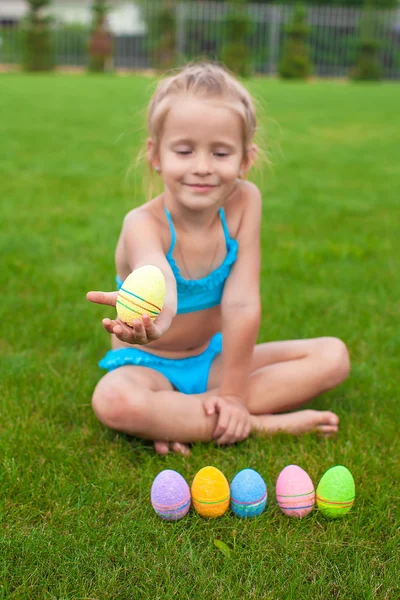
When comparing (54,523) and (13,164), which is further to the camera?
(13,164)

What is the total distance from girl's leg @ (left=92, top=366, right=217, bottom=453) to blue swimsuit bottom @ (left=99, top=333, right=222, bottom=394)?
0.09 meters

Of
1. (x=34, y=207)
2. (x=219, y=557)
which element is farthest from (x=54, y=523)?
(x=34, y=207)

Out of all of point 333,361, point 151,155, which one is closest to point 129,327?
point 151,155

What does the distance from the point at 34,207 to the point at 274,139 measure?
4.15 m

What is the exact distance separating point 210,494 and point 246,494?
9cm

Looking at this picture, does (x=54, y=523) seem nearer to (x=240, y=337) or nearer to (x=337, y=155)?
(x=240, y=337)

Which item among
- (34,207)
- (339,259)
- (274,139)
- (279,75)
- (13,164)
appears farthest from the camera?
(279,75)

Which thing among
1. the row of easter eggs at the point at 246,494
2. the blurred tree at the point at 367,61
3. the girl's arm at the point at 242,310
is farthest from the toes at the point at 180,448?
the blurred tree at the point at 367,61

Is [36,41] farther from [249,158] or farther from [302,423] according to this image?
[302,423]

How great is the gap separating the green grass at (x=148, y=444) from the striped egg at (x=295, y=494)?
0.12ft

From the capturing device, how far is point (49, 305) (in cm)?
338

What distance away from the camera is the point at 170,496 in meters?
1.83

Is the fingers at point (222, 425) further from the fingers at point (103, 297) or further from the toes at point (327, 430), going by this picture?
the fingers at point (103, 297)

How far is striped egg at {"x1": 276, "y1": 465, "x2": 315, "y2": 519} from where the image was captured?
6.19ft
